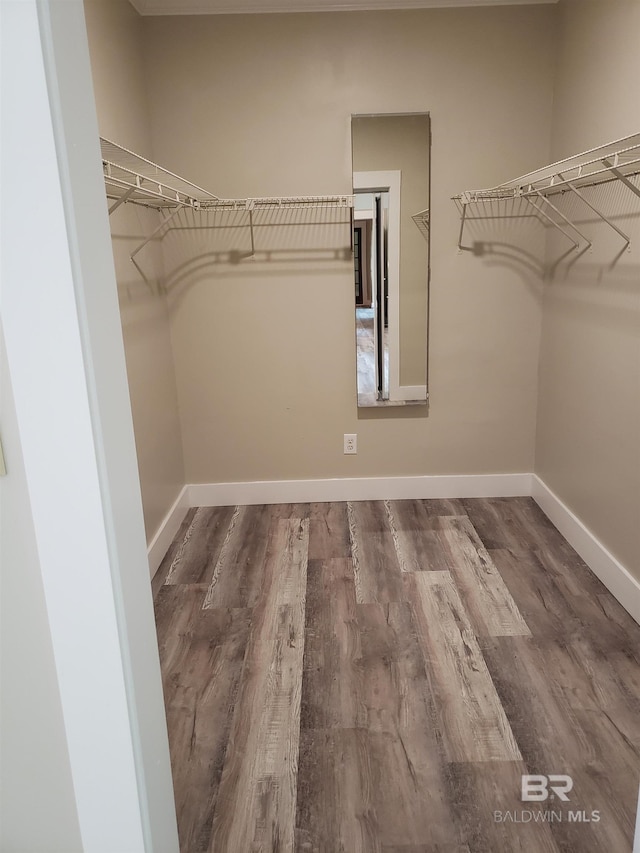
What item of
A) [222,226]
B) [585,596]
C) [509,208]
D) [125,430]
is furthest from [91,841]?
[509,208]

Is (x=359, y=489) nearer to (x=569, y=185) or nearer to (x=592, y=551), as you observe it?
(x=592, y=551)

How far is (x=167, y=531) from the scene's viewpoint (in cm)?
295

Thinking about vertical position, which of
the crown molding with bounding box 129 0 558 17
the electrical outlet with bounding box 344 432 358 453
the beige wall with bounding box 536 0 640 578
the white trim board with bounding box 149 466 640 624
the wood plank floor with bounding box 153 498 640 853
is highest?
the crown molding with bounding box 129 0 558 17

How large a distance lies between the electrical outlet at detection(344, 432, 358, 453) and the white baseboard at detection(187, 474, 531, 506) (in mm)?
171

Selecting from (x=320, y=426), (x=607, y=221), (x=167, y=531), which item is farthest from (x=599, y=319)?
(x=167, y=531)

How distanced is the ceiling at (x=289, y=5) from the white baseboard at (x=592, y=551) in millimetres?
2394

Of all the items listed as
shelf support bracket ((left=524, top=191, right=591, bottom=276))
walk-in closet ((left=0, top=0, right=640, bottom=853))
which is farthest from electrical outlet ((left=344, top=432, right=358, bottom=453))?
shelf support bracket ((left=524, top=191, right=591, bottom=276))

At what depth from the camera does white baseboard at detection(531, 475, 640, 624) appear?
2289mm

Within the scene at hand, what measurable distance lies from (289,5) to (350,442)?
215 cm

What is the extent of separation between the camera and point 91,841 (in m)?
0.99

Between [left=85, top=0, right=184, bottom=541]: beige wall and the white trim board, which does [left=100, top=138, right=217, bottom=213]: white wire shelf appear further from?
the white trim board

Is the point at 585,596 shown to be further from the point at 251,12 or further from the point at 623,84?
the point at 251,12

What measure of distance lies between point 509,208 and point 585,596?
1908 millimetres

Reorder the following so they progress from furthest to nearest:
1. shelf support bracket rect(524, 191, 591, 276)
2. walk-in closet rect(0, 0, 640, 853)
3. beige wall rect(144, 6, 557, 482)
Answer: beige wall rect(144, 6, 557, 482) < shelf support bracket rect(524, 191, 591, 276) < walk-in closet rect(0, 0, 640, 853)
